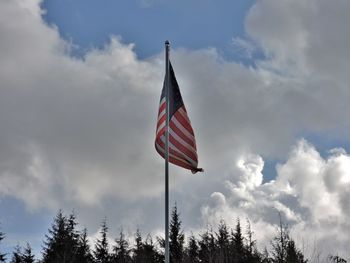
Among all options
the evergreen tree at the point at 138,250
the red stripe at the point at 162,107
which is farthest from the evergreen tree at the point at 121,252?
the red stripe at the point at 162,107

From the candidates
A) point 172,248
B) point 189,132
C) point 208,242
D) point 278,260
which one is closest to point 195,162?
point 189,132

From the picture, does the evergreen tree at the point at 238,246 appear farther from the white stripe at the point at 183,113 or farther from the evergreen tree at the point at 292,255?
the white stripe at the point at 183,113

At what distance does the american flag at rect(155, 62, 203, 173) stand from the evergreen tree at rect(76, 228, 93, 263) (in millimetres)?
47834

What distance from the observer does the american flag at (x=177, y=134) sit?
16016mm

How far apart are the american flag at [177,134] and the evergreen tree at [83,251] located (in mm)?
47834

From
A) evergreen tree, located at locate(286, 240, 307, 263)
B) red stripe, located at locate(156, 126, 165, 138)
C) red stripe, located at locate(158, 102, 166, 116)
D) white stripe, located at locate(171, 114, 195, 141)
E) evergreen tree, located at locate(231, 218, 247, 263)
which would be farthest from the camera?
evergreen tree, located at locate(231, 218, 247, 263)

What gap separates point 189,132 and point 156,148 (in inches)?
41.0

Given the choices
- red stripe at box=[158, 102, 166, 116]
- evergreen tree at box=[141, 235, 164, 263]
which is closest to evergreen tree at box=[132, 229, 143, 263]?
evergreen tree at box=[141, 235, 164, 263]

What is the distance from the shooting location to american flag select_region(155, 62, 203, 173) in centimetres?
1602

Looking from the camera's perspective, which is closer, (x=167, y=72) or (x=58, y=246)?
(x=167, y=72)

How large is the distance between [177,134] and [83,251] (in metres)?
51.8

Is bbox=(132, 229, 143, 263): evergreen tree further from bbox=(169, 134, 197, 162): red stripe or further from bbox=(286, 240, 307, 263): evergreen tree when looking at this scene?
bbox=(169, 134, 197, 162): red stripe

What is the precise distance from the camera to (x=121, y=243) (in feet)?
227

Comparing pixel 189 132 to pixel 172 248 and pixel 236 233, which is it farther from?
pixel 236 233
